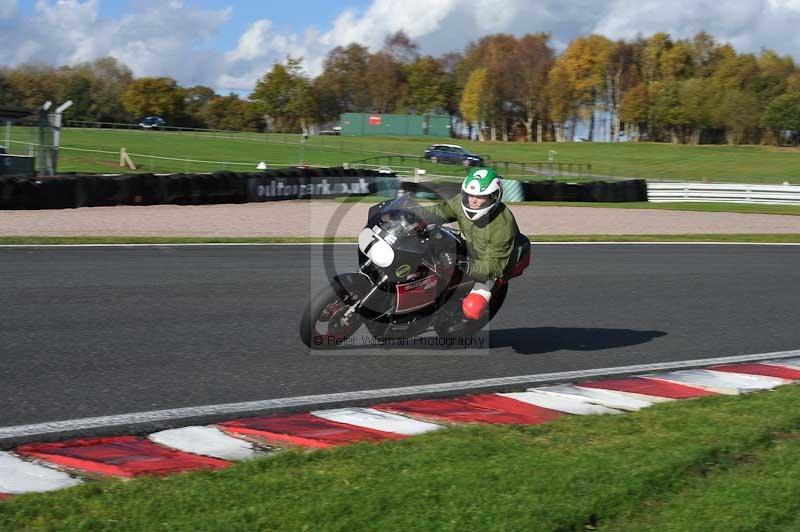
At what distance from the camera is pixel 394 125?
273 feet

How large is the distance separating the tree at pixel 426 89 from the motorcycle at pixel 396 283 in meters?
100

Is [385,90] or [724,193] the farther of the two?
[385,90]

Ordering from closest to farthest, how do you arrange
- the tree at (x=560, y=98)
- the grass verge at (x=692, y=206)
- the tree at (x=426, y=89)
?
the grass verge at (x=692, y=206), the tree at (x=560, y=98), the tree at (x=426, y=89)

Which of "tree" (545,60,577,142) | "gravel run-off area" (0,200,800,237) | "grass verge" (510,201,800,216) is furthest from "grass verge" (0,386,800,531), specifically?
"tree" (545,60,577,142)

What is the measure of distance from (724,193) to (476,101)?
224 feet

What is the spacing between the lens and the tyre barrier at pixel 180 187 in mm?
Answer: 20078

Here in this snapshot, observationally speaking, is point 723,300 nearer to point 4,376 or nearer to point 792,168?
point 4,376

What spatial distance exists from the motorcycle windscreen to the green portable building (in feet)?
253

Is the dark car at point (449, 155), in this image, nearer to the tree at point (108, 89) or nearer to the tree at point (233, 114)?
the tree at point (108, 89)

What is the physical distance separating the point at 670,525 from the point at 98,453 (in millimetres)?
2724

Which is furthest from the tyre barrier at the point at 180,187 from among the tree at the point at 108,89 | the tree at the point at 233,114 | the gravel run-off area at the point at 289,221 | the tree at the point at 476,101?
the tree at the point at 476,101

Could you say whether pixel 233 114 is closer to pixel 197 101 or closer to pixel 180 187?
pixel 197 101

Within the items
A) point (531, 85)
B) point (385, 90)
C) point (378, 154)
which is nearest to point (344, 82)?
point (385, 90)

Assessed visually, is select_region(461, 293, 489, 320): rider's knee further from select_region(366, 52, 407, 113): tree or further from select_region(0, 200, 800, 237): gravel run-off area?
select_region(366, 52, 407, 113): tree
